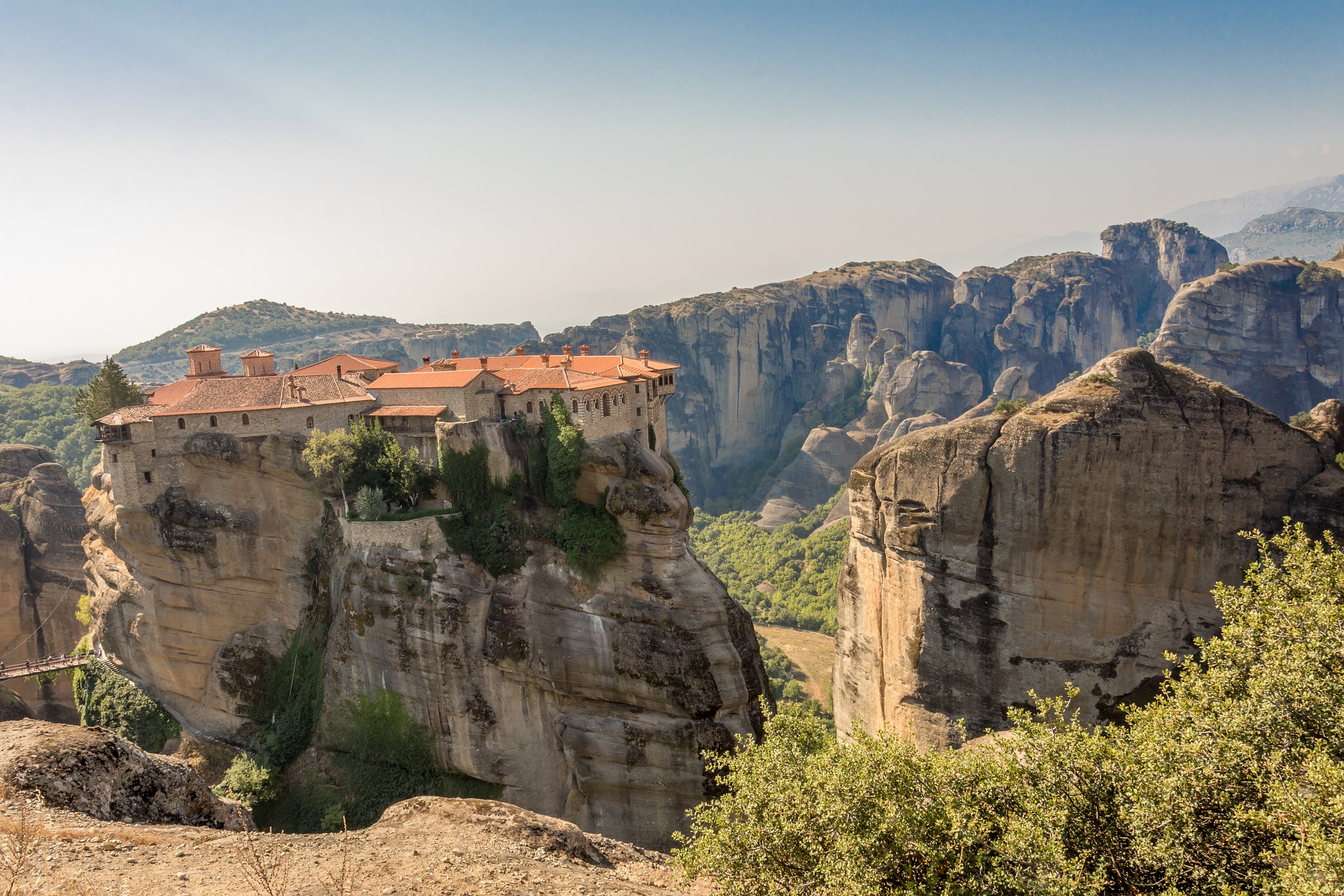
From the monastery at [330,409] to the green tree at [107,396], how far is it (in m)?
3.16

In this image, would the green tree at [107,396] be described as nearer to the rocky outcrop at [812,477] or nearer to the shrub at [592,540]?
the shrub at [592,540]

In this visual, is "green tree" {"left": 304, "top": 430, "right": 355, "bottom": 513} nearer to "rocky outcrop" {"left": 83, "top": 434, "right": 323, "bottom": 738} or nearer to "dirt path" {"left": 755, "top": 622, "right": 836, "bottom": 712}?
"rocky outcrop" {"left": 83, "top": 434, "right": 323, "bottom": 738}

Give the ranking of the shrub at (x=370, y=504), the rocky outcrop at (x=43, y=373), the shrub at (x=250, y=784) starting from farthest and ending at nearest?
the rocky outcrop at (x=43, y=373) → the shrub at (x=370, y=504) → the shrub at (x=250, y=784)

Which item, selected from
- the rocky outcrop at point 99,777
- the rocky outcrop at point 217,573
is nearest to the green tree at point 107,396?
the rocky outcrop at point 217,573

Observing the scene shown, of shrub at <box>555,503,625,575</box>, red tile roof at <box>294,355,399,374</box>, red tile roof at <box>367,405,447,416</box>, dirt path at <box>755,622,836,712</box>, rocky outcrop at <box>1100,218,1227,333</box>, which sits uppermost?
rocky outcrop at <box>1100,218,1227,333</box>

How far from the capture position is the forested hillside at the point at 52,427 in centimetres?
8344

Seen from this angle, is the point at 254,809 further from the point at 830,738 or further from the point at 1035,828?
the point at 1035,828

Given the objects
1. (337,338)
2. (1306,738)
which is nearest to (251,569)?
(1306,738)

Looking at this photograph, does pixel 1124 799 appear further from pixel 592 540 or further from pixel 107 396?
pixel 107 396

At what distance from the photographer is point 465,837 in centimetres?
1714

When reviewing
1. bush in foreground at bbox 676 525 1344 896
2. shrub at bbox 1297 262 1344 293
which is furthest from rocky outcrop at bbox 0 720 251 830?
shrub at bbox 1297 262 1344 293

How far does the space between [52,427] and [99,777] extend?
9185 cm

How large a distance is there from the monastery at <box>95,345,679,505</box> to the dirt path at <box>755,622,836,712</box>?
30.5 metres

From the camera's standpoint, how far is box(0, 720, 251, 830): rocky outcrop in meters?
15.0
